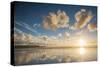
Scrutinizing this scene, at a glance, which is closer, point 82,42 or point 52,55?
point 52,55

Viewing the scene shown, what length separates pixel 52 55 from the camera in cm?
223

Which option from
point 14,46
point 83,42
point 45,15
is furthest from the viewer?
point 83,42

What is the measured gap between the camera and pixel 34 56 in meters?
2.15

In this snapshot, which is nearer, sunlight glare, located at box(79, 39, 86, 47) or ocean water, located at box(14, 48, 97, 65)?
ocean water, located at box(14, 48, 97, 65)

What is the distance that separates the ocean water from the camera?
2.10 metres

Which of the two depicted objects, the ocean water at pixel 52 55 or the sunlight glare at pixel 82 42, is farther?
the sunlight glare at pixel 82 42

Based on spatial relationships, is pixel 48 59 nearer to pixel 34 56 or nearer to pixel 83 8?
pixel 34 56

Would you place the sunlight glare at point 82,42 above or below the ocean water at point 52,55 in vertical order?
above

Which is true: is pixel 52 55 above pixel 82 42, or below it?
below

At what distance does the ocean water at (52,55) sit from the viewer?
2.10 meters

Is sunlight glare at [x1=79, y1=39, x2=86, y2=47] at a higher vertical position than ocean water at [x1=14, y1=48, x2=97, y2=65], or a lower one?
higher

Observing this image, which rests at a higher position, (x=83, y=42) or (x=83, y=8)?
(x=83, y=8)

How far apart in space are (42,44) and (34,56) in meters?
0.14

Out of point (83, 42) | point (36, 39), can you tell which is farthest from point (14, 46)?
point (83, 42)
